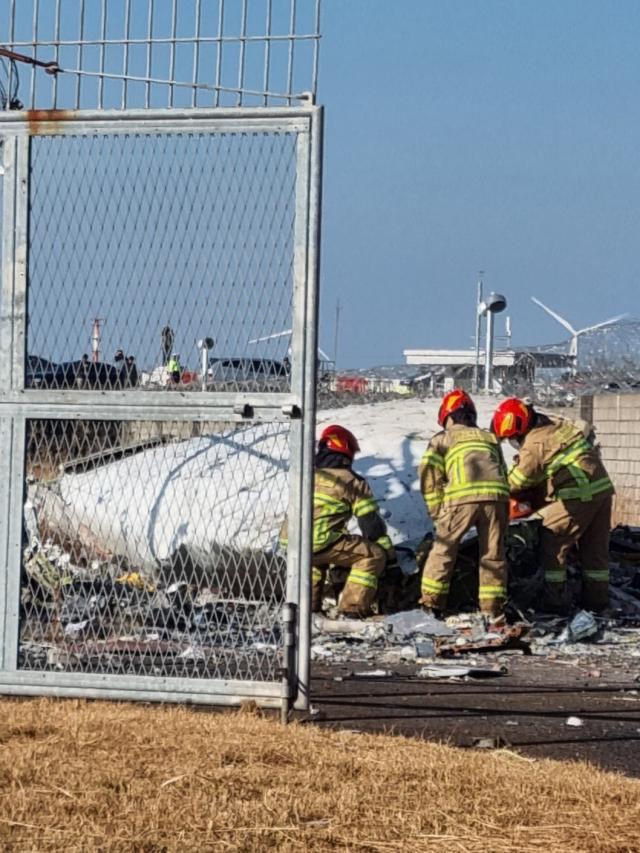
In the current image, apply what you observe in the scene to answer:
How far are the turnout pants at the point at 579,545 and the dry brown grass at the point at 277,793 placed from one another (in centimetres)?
631

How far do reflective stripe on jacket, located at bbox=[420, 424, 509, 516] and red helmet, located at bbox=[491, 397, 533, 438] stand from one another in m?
0.42

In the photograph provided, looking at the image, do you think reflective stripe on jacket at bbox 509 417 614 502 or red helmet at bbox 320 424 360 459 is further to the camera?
reflective stripe on jacket at bbox 509 417 614 502

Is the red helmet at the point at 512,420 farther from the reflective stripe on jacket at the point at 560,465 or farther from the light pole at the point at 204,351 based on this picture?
the light pole at the point at 204,351

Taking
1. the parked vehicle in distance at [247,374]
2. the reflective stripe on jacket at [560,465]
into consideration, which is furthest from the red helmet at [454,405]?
the parked vehicle in distance at [247,374]

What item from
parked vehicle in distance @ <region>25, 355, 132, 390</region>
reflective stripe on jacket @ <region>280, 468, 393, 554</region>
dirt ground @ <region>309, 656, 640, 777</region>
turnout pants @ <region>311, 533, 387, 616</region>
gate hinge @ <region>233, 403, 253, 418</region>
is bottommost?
dirt ground @ <region>309, 656, 640, 777</region>

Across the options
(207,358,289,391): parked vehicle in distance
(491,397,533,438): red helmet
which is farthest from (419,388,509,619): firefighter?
(207,358,289,391): parked vehicle in distance

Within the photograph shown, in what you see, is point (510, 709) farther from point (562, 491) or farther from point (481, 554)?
point (562, 491)

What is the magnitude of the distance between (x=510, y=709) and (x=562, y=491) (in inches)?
190

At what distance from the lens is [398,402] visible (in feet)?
57.1

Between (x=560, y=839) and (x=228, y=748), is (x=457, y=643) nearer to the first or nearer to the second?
(x=228, y=748)

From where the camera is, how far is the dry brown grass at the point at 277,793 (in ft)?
15.5

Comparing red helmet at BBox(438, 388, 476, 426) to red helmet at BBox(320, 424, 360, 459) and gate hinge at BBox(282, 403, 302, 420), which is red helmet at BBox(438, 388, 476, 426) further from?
gate hinge at BBox(282, 403, 302, 420)

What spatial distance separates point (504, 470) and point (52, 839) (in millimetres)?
7997

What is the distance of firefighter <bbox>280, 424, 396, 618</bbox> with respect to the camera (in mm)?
11898
